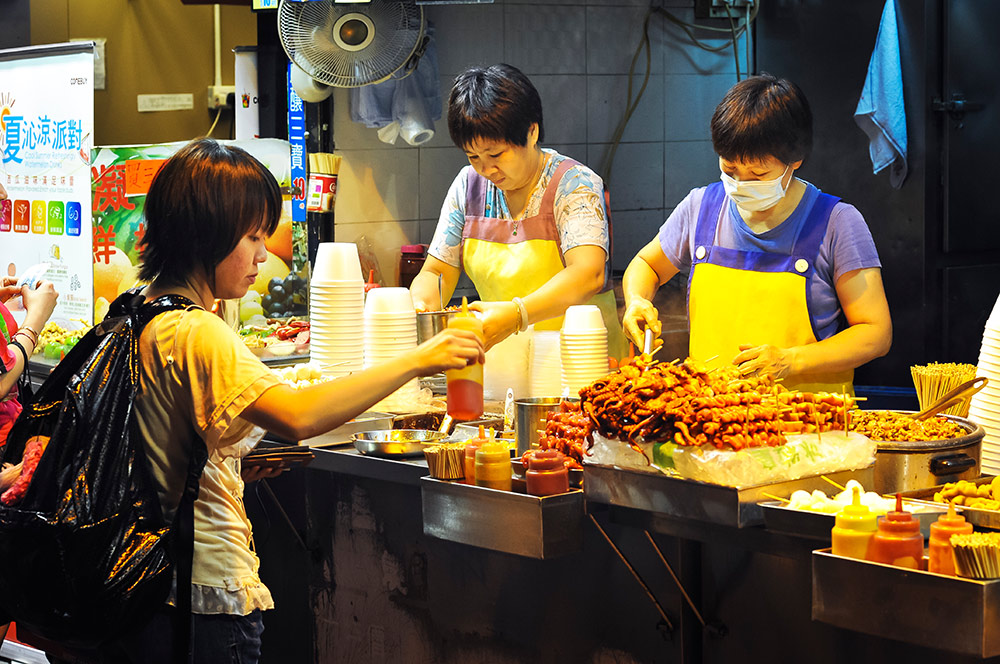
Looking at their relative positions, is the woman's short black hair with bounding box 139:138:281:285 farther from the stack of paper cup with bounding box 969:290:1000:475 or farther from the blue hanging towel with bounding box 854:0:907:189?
the blue hanging towel with bounding box 854:0:907:189

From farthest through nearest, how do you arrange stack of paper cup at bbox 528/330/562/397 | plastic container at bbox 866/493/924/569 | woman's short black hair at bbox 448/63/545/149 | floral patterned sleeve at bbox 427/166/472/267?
floral patterned sleeve at bbox 427/166/472/267 < woman's short black hair at bbox 448/63/545/149 < stack of paper cup at bbox 528/330/562/397 < plastic container at bbox 866/493/924/569

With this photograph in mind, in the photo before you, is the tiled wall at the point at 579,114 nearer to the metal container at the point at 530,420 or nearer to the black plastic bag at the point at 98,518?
the metal container at the point at 530,420

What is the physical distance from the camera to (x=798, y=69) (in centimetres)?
569

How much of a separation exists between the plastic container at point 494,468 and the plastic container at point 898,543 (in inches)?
33.5

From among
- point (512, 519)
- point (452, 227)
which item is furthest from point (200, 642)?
point (452, 227)

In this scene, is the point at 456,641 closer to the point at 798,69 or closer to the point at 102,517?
the point at 102,517

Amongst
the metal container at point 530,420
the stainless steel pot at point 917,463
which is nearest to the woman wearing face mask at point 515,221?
the metal container at point 530,420

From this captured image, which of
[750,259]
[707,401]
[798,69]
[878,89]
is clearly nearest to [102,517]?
[707,401]

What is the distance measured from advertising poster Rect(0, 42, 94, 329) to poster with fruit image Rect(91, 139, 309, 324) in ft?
0.21

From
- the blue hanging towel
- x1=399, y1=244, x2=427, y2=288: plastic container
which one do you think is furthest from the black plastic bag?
the blue hanging towel

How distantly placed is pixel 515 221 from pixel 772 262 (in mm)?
956

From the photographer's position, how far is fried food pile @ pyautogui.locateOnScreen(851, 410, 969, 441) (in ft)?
8.21

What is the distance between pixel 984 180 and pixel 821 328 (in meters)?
2.30

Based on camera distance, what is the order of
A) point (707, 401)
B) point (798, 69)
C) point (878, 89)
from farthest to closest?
point (798, 69), point (878, 89), point (707, 401)
